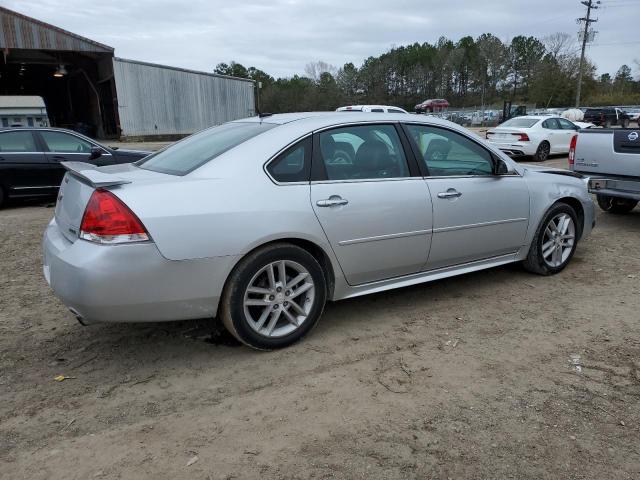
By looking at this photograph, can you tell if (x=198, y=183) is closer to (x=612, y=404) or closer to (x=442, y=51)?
(x=612, y=404)

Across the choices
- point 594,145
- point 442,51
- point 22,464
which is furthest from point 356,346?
point 442,51

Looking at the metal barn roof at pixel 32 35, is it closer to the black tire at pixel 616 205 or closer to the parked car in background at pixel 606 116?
the black tire at pixel 616 205

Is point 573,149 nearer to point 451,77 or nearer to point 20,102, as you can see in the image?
point 20,102

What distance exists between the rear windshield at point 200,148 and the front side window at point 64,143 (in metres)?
6.02

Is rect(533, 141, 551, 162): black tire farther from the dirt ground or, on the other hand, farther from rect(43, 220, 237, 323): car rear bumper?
rect(43, 220, 237, 323): car rear bumper

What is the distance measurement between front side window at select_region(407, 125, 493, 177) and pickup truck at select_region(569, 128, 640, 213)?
3.05 metres

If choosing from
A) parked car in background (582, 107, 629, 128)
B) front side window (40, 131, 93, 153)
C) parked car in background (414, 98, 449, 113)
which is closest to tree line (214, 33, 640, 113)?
parked car in background (414, 98, 449, 113)

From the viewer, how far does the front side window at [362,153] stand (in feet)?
12.0

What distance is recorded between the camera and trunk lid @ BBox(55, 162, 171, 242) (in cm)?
307

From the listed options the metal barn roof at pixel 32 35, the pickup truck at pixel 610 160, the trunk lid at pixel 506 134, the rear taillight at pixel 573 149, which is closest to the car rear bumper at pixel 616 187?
the pickup truck at pixel 610 160

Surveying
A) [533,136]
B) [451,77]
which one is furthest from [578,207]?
[451,77]

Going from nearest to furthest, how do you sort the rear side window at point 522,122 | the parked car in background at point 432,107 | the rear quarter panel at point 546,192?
the rear quarter panel at point 546,192, the rear side window at point 522,122, the parked car in background at point 432,107

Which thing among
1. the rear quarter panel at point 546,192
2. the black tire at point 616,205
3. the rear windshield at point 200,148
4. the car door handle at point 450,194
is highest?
the rear windshield at point 200,148

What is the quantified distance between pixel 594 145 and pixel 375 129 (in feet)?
14.2
